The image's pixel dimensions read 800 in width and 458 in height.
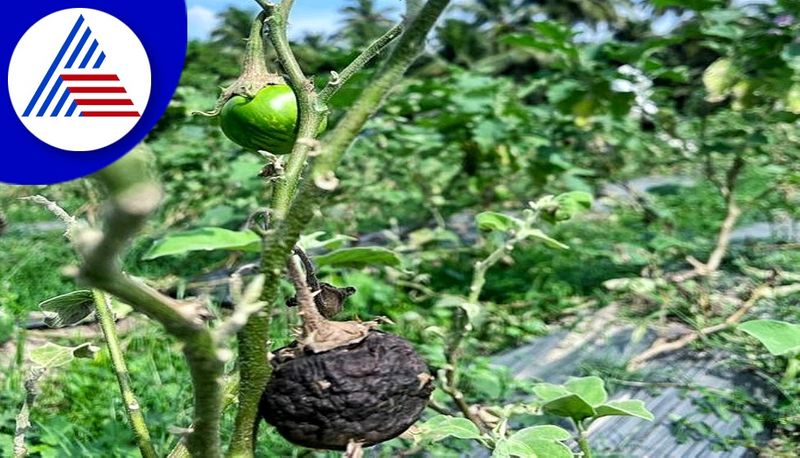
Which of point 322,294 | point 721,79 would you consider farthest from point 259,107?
point 721,79

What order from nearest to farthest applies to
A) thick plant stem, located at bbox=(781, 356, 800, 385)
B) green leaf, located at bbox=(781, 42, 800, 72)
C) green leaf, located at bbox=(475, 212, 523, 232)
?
green leaf, located at bbox=(475, 212, 523, 232)
thick plant stem, located at bbox=(781, 356, 800, 385)
green leaf, located at bbox=(781, 42, 800, 72)

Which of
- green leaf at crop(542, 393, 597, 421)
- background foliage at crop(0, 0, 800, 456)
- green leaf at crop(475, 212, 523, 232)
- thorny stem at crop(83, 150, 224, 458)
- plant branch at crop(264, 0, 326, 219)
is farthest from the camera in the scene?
background foliage at crop(0, 0, 800, 456)

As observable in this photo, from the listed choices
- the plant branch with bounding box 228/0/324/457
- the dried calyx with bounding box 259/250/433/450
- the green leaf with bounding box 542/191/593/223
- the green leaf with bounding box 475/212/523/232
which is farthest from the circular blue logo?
the green leaf with bounding box 542/191/593/223

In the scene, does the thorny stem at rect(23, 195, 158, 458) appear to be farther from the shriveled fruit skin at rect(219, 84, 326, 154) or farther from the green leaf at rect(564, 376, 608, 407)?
the green leaf at rect(564, 376, 608, 407)

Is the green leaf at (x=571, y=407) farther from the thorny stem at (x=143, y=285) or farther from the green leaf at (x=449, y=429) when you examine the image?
the thorny stem at (x=143, y=285)

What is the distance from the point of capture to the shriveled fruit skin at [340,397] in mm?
707

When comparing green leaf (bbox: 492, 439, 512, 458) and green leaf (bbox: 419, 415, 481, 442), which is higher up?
green leaf (bbox: 492, 439, 512, 458)

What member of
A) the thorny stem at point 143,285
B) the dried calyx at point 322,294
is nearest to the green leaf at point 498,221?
the dried calyx at point 322,294

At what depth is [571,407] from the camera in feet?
3.27

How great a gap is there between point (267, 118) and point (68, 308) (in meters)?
0.33

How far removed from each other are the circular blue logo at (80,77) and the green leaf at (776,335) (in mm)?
769

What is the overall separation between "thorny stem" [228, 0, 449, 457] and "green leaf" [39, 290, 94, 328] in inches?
11.4

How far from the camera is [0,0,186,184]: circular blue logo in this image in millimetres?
700

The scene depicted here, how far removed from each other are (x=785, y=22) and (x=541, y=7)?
893 inches
